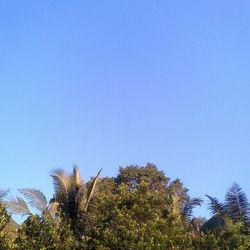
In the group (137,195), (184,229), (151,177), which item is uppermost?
(151,177)

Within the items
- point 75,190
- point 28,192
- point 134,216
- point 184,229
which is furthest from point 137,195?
point 28,192

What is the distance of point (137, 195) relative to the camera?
18.9 metres

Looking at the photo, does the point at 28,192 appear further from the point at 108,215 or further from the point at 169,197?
the point at 169,197

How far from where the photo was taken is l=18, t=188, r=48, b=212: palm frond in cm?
2016

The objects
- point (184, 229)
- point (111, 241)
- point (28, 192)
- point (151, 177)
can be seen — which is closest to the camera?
point (111, 241)

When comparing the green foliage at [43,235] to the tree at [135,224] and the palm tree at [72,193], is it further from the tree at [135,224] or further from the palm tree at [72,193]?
the palm tree at [72,193]

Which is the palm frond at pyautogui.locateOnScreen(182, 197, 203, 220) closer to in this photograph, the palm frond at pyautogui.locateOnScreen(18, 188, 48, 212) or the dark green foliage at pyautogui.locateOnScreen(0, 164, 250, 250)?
the dark green foliage at pyautogui.locateOnScreen(0, 164, 250, 250)

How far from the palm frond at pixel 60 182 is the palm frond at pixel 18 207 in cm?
215

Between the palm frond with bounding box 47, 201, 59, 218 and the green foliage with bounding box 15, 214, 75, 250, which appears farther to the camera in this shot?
the palm frond with bounding box 47, 201, 59, 218

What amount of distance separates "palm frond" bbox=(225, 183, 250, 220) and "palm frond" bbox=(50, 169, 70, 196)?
785cm

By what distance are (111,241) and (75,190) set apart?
512 centimetres

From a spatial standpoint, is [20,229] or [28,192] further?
[28,192]

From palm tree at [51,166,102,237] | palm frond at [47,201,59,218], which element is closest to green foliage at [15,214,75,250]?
palm frond at [47,201,59,218]

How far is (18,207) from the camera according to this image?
19.4 meters
